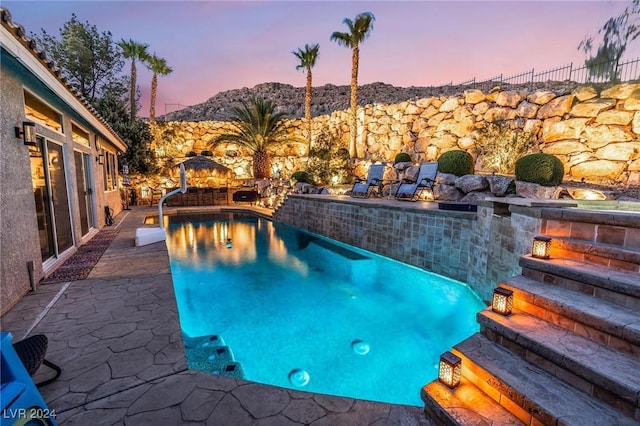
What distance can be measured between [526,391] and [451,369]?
42 cm

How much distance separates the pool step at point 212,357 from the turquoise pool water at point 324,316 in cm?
2

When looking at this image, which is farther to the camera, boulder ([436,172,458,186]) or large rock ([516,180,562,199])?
boulder ([436,172,458,186])

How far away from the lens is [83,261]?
16.5ft

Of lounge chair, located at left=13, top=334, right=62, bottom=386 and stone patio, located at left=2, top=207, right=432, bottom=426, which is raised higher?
lounge chair, located at left=13, top=334, right=62, bottom=386

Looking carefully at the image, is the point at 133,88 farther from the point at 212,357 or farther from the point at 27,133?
the point at 212,357

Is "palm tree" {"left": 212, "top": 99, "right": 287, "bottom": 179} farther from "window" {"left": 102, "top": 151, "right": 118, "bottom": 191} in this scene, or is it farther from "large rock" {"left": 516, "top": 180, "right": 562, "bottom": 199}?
"large rock" {"left": 516, "top": 180, "right": 562, "bottom": 199}

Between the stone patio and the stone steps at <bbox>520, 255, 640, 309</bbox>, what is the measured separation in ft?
5.45

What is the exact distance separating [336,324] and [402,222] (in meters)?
2.92

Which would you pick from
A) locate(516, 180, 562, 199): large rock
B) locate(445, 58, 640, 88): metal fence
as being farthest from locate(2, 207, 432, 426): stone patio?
locate(445, 58, 640, 88): metal fence

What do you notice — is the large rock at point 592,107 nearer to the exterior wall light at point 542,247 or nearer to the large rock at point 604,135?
the large rock at point 604,135

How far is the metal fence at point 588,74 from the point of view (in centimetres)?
1056

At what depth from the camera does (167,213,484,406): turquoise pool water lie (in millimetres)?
3271

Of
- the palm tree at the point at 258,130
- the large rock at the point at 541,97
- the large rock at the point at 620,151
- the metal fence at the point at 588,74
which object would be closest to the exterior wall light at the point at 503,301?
the large rock at the point at 620,151

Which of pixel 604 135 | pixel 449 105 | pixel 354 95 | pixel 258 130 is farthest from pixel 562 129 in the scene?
pixel 258 130
